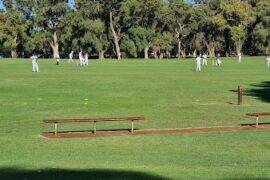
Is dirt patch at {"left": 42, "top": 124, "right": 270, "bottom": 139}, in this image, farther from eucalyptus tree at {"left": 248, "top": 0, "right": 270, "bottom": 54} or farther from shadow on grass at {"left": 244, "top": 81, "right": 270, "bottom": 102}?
eucalyptus tree at {"left": 248, "top": 0, "right": 270, "bottom": 54}

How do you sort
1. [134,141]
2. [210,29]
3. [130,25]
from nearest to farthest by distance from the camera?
[134,141] < [130,25] < [210,29]

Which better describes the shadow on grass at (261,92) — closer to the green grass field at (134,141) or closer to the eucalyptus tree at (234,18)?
the green grass field at (134,141)

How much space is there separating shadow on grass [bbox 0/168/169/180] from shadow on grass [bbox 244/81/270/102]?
21.8 metres

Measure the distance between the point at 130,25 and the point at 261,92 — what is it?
326 feet

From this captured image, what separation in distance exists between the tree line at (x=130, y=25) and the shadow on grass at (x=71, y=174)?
116 meters

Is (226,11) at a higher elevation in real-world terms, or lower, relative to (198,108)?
higher

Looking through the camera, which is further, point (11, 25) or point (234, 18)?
point (11, 25)

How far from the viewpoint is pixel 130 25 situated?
443ft

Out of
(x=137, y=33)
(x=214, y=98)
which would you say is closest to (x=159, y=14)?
(x=137, y=33)

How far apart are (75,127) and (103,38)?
113567 mm

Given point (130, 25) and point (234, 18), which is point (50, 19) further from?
point (234, 18)

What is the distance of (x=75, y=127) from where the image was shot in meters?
21.3

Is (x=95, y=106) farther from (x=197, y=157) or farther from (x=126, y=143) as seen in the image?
(x=197, y=157)

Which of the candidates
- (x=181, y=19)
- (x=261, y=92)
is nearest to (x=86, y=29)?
(x=181, y=19)
